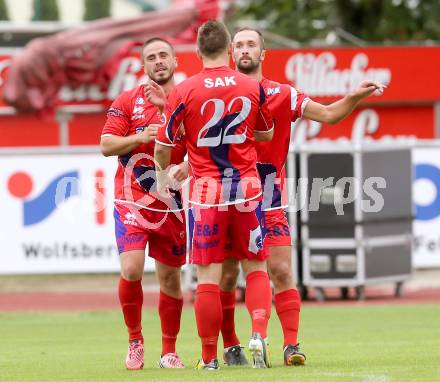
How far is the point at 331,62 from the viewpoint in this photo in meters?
27.1

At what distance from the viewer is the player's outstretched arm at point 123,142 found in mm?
10222

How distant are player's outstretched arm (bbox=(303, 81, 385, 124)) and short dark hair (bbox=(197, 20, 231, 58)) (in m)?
1.00

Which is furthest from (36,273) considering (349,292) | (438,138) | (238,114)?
(238,114)

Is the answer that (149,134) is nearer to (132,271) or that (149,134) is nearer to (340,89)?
(132,271)

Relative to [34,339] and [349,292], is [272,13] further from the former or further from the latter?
[34,339]

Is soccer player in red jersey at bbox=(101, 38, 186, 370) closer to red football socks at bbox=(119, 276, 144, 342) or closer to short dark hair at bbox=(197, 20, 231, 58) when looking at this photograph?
red football socks at bbox=(119, 276, 144, 342)

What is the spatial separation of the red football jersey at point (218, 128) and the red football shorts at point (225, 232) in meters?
0.08

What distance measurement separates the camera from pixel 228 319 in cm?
1044

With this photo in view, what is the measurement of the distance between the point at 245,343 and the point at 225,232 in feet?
11.7

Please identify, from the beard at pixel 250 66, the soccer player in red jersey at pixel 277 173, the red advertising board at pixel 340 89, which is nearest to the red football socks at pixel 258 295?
the soccer player in red jersey at pixel 277 173

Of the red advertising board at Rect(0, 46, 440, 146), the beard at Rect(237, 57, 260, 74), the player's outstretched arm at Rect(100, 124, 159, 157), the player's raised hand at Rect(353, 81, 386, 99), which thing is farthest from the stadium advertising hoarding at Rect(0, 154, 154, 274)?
the player's raised hand at Rect(353, 81, 386, 99)

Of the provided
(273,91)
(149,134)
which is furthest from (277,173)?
(149,134)

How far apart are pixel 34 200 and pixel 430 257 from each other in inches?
235

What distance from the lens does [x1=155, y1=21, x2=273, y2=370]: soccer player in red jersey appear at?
947 cm
